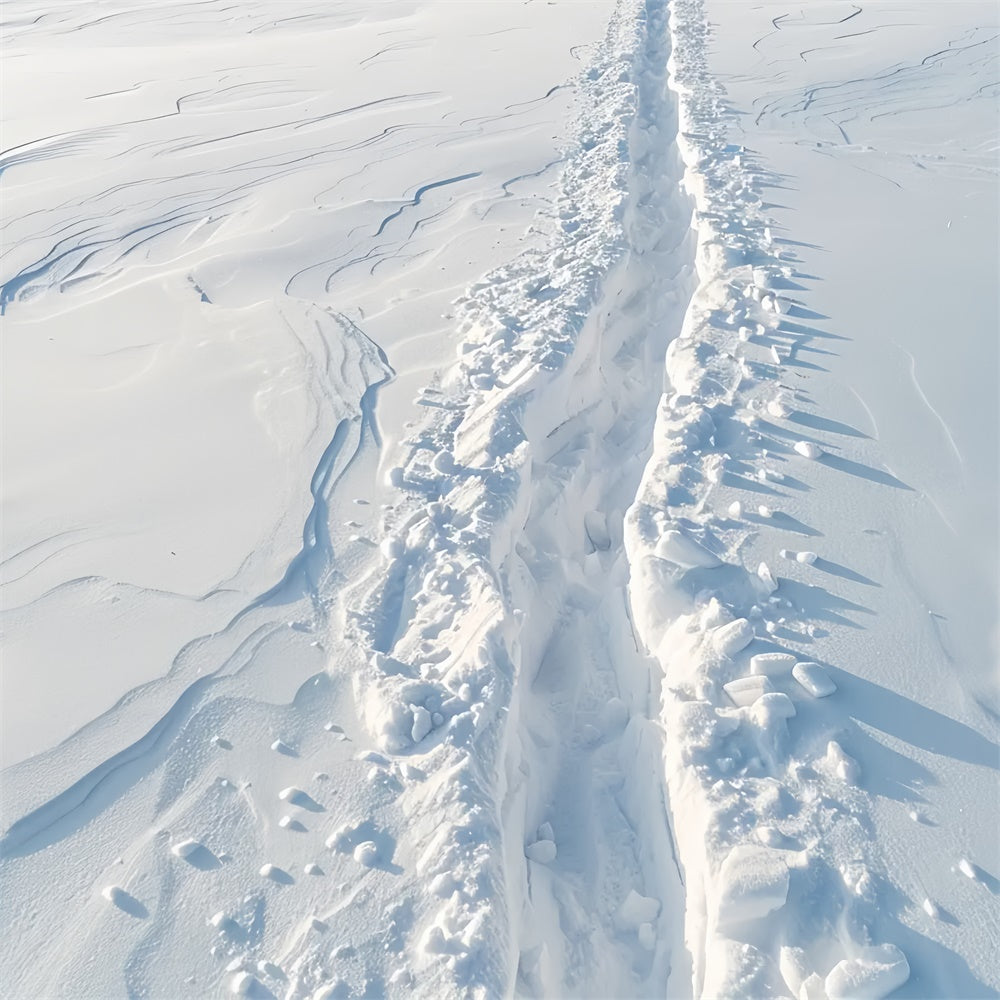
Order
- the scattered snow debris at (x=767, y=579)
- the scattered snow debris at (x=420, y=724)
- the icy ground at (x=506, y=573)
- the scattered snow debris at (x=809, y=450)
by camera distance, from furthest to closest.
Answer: the scattered snow debris at (x=809, y=450)
the scattered snow debris at (x=767, y=579)
the scattered snow debris at (x=420, y=724)
the icy ground at (x=506, y=573)

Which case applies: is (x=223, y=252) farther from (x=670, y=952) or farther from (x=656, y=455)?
(x=670, y=952)

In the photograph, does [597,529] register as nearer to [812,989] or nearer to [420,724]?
[420,724]

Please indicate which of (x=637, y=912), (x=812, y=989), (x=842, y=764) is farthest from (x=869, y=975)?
(x=637, y=912)

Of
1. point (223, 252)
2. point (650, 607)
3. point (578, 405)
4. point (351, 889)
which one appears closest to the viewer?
point (351, 889)

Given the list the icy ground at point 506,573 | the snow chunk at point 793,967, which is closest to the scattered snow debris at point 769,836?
the icy ground at point 506,573

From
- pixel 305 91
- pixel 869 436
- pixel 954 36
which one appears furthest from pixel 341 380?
pixel 954 36

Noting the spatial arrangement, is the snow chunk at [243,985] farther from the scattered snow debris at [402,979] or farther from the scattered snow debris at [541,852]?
the scattered snow debris at [541,852]

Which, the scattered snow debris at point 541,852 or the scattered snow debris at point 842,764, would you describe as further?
the scattered snow debris at point 541,852
